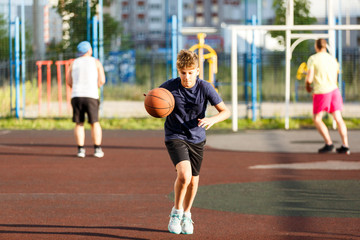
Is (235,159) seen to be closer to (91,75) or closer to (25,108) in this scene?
(91,75)

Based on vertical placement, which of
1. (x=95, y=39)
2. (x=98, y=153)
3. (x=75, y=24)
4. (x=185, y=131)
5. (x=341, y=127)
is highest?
(x=75, y=24)

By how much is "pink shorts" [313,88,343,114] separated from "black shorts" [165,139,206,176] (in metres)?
6.31

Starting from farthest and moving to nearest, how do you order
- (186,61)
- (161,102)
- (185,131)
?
(185,131) < (161,102) < (186,61)

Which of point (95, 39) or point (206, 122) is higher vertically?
point (95, 39)

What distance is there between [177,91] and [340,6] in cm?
1421

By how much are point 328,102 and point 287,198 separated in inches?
182

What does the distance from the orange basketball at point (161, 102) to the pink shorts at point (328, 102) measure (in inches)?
257

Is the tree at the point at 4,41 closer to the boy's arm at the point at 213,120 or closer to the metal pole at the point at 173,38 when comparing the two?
the metal pole at the point at 173,38

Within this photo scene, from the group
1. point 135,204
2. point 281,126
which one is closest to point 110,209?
point 135,204

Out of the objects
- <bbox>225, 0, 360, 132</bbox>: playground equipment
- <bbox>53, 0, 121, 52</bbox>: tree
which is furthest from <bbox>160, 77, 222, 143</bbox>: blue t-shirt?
<bbox>53, 0, 121, 52</bbox>: tree

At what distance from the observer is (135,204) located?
7.69 meters

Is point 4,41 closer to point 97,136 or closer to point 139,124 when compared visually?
point 139,124

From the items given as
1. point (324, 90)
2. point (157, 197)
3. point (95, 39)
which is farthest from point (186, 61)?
point (95, 39)

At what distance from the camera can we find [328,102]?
12.3 m
